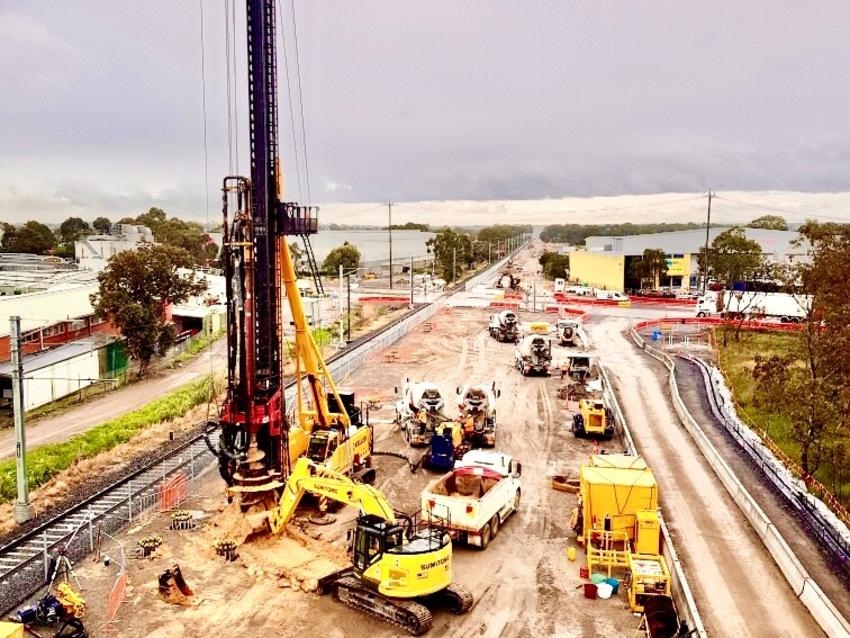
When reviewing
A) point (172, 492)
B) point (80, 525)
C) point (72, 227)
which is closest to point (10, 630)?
point (80, 525)

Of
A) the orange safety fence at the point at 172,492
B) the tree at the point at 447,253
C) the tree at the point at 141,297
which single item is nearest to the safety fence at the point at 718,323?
the tree at the point at 141,297

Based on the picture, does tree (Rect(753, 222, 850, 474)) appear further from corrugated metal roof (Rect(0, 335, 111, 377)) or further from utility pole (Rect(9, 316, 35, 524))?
corrugated metal roof (Rect(0, 335, 111, 377))

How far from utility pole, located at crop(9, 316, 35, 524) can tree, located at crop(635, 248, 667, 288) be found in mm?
74627

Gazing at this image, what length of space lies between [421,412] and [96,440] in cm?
1254

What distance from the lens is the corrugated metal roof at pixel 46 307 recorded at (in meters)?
39.4

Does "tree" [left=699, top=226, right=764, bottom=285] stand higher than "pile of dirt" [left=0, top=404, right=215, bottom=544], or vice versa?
"tree" [left=699, top=226, right=764, bottom=285]

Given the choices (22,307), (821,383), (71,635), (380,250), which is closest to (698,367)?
(821,383)

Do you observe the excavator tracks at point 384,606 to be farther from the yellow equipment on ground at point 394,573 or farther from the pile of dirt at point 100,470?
the pile of dirt at point 100,470

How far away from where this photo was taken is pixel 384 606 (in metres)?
14.1

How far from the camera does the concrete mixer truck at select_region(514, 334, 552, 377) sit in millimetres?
38938

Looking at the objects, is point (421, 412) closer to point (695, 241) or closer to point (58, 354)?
point (58, 354)

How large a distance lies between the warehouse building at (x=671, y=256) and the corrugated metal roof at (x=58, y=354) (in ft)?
197

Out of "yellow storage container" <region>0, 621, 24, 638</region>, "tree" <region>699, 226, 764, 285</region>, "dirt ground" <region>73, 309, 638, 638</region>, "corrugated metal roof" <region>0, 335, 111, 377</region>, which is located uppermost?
"tree" <region>699, 226, 764, 285</region>

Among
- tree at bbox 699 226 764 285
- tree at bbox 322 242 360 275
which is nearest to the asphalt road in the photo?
tree at bbox 699 226 764 285
